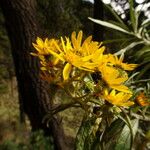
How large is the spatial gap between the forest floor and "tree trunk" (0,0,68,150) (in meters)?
1.32

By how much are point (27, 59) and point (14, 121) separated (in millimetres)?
2468

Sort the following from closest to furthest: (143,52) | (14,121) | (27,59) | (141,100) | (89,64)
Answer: (89,64) → (141,100) → (143,52) → (27,59) → (14,121)

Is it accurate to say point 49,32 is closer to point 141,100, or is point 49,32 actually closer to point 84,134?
point 141,100

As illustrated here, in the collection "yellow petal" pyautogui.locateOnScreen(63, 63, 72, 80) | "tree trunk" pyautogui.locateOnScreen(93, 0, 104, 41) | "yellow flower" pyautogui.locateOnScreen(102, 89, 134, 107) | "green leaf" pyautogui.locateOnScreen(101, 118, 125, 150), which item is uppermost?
"tree trunk" pyautogui.locateOnScreen(93, 0, 104, 41)

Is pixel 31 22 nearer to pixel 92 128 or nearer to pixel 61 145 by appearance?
pixel 61 145

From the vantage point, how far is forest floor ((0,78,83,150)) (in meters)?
6.13

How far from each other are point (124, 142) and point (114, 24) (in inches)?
33.4

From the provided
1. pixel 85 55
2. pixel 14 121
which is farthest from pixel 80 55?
pixel 14 121

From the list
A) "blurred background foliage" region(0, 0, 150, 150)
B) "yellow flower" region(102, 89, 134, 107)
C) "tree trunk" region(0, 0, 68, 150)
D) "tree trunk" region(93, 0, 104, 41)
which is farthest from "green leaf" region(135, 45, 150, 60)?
"tree trunk" region(93, 0, 104, 41)

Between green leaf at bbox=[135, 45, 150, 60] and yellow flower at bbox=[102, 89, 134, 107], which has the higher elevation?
green leaf at bbox=[135, 45, 150, 60]

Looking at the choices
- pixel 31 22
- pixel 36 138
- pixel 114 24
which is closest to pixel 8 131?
pixel 36 138

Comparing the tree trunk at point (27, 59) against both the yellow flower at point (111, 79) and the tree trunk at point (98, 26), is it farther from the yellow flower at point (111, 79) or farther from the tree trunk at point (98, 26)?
the yellow flower at point (111, 79)

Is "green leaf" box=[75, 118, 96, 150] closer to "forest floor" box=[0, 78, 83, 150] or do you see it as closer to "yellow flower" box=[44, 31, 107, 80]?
"yellow flower" box=[44, 31, 107, 80]

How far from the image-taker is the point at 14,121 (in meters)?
6.49
